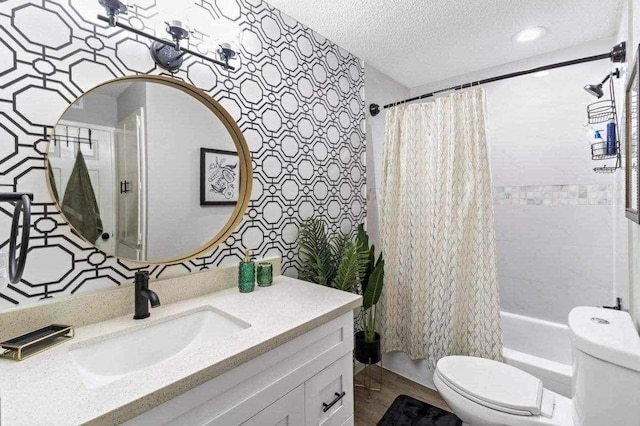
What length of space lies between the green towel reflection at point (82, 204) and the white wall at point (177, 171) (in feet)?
0.58

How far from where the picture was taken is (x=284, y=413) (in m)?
0.91

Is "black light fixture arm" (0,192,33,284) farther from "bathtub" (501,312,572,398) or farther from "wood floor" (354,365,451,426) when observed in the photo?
"bathtub" (501,312,572,398)

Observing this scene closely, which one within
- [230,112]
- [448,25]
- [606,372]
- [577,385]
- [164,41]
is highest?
[448,25]

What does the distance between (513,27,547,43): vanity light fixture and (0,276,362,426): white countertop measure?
2044 mm

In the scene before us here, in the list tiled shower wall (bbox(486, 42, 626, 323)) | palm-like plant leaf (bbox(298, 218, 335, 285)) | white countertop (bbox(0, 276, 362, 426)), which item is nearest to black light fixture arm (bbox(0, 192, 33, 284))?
white countertop (bbox(0, 276, 362, 426))

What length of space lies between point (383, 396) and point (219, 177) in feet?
5.66

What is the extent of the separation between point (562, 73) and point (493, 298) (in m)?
1.76

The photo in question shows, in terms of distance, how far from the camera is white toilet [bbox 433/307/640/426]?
2.93ft

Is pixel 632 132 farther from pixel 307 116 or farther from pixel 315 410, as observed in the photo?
pixel 315 410

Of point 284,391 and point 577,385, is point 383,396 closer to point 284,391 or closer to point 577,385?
point 577,385

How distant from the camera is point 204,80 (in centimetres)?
128

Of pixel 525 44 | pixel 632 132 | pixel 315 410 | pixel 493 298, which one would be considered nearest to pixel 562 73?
pixel 525 44

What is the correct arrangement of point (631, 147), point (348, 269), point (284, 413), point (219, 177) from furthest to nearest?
point (348, 269) < point (219, 177) < point (631, 147) < point (284, 413)

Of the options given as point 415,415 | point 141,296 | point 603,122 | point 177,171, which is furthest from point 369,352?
point 603,122
